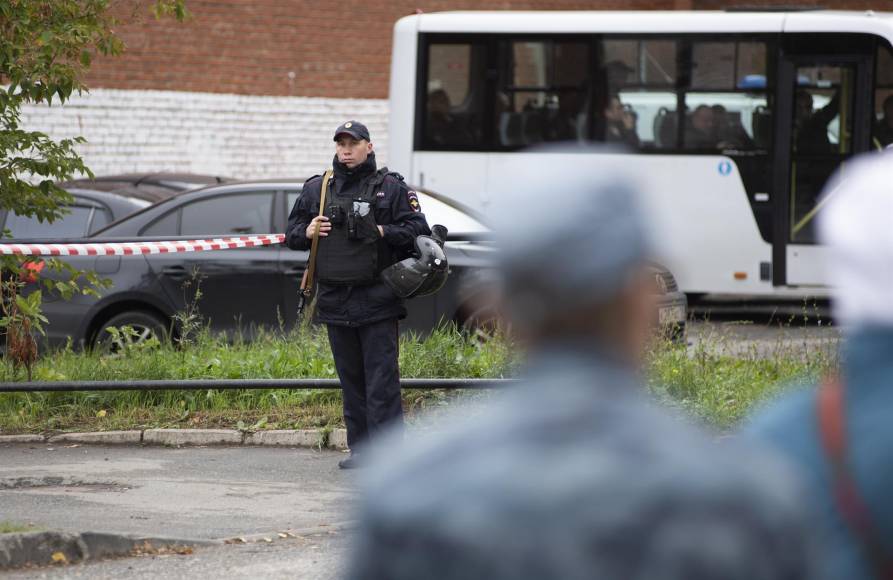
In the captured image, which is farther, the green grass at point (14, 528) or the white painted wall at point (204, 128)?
the white painted wall at point (204, 128)

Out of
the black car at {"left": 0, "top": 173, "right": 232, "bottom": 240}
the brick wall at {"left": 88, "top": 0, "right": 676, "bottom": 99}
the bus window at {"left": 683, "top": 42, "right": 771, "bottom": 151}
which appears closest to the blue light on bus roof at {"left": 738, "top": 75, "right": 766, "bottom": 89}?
the bus window at {"left": 683, "top": 42, "right": 771, "bottom": 151}

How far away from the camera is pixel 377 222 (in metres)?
7.83

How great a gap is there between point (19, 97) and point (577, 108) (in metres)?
8.53

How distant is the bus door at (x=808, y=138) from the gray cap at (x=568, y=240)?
45.5 feet

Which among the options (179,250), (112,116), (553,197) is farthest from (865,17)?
(553,197)

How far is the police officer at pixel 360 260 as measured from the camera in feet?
25.3

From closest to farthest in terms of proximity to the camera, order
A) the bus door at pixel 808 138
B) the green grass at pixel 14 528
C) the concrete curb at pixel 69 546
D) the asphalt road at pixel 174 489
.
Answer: the concrete curb at pixel 69 546, the green grass at pixel 14 528, the asphalt road at pixel 174 489, the bus door at pixel 808 138

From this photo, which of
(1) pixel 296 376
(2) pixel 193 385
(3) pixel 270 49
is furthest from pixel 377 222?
(3) pixel 270 49

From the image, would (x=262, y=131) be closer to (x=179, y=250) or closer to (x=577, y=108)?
(x=577, y=108)

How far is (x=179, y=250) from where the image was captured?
11.0m

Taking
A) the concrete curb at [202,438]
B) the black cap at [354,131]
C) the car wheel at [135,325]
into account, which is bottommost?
the concrete curb at [202,438]

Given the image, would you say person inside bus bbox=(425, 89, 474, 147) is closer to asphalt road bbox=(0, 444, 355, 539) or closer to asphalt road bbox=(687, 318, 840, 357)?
asphalt road bbox=(687, 318, 840, 357)

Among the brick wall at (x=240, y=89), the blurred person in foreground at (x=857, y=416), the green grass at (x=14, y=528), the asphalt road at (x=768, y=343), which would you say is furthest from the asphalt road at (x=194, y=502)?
the brick wall at (x=240, y=89)

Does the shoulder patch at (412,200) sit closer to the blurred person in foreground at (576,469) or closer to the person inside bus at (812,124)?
the blurred person in foreground at (576,469)
